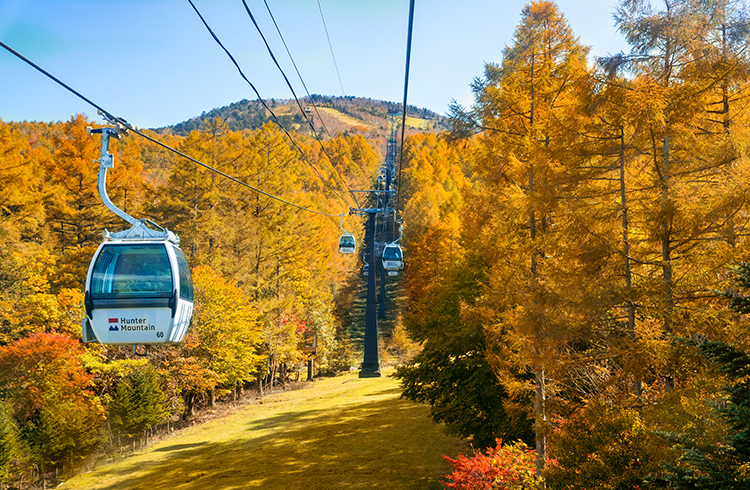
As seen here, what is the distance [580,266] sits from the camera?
33.8 feet

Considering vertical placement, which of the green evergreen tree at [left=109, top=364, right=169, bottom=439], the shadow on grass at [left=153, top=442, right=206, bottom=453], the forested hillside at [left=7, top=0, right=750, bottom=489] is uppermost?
the forested hillside at [left=7, top=0, right=750, bottom=489]

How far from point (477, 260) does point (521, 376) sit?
540cm

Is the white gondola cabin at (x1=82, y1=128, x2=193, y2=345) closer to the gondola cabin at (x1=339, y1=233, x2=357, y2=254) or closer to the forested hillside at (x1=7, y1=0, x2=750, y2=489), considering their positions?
the forested hillside at (x1=7, y1=0, x2=750, y2=489)

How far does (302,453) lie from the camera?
2170 centimetres

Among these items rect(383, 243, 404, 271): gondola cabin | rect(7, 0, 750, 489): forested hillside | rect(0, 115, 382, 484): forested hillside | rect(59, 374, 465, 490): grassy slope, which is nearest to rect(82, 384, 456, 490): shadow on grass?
rect(59, 374, 465, 490): grassy slope

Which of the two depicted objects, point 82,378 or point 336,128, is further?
point 336,128

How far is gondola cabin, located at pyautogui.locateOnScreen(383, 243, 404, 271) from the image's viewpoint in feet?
89.6

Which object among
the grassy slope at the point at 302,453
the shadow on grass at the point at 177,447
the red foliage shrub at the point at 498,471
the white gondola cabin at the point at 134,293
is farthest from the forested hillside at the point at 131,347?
the red foliage shrub at the point at 498,471

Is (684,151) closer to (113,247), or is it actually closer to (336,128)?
(113,247)

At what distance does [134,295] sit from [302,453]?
15949 millimetres

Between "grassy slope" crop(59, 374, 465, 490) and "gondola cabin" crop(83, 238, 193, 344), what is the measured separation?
39.8 feet

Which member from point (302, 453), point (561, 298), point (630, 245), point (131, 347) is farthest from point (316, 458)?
point (630, 245)

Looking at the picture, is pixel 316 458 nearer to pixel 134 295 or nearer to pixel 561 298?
pixel 561 298

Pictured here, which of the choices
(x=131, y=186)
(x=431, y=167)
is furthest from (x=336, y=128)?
(x=131, y=186)
